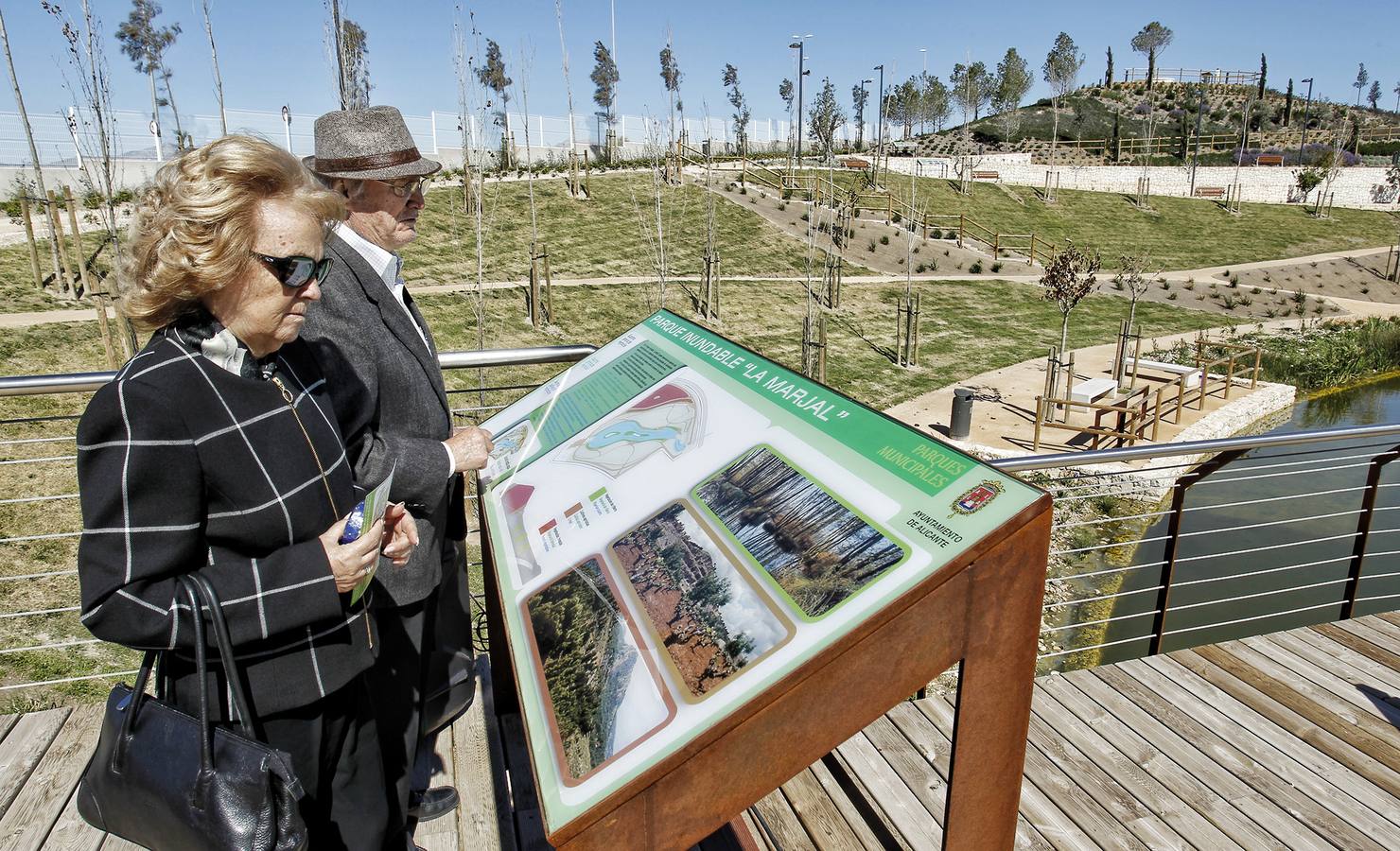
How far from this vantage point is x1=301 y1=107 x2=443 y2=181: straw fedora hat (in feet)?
5.75

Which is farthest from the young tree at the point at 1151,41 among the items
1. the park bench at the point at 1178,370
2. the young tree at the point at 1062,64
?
the park bench at the point at 1178,370

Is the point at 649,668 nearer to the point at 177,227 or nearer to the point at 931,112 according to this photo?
the point at 177,227

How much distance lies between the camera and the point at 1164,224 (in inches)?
1330

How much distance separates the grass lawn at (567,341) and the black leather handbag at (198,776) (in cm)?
A: 151

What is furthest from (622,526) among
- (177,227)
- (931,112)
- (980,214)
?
(931,112)

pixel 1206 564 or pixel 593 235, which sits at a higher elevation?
pixel 593 235

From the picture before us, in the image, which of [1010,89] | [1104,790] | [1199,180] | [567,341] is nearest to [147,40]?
[567,341]

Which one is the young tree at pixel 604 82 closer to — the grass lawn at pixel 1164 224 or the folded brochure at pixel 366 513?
the grass lawn at pixel 1164 224

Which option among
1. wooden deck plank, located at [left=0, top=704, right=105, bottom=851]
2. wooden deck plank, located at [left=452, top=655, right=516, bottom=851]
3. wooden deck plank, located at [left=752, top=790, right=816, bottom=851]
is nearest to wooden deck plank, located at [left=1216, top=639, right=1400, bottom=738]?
wooden deck plank, located at [left=752, top=790, right=816, bottom=851]

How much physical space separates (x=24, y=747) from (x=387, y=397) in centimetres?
169

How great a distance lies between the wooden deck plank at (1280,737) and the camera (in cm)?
233

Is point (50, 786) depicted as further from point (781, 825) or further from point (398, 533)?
point (781, 825)

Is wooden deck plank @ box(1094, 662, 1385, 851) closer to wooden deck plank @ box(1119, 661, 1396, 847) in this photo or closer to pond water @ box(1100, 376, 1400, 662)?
wooden deck plank @ box(1119, 661, 1396, 847)

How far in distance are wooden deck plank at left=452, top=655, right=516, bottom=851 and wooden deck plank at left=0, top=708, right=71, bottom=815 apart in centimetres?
110
